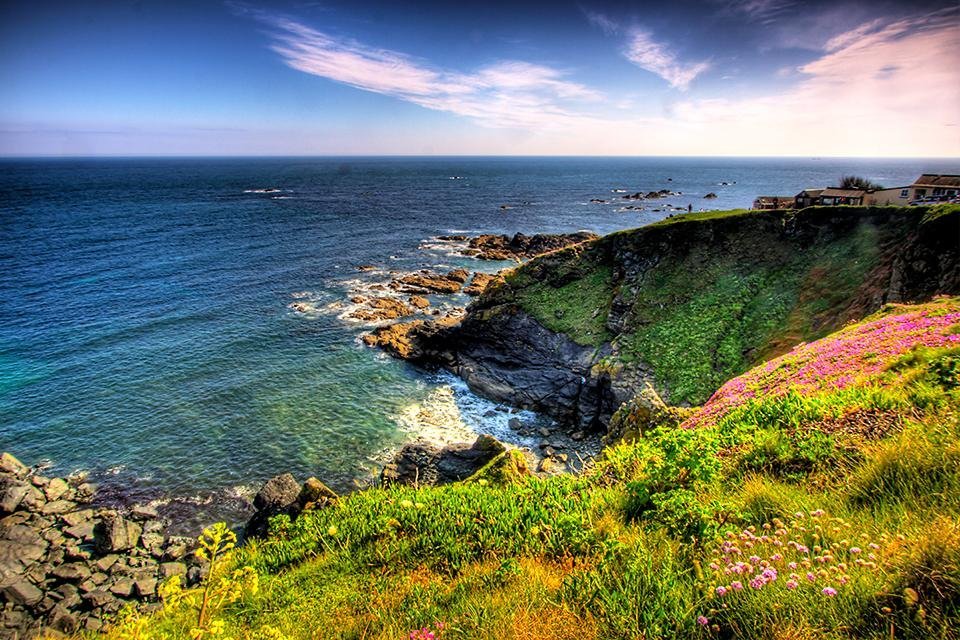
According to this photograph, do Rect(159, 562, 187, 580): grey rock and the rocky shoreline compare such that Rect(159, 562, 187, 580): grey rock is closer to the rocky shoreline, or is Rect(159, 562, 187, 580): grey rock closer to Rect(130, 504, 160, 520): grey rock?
the rocky shoreline

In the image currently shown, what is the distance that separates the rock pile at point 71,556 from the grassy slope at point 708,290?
100 ft

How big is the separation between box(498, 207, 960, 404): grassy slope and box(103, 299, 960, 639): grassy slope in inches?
828

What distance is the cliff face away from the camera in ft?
92.0

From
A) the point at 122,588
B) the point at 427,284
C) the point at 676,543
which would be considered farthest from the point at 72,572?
the point at 427,284

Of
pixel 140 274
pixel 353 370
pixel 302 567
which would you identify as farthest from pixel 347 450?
pixel 140 274

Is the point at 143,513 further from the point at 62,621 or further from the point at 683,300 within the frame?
the point at 683,300

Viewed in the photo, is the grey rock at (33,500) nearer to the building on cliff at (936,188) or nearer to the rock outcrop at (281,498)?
the rock outcrop at (281,498)

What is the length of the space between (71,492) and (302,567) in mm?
28765

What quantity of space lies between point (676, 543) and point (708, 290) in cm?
3442

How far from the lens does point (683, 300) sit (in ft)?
118

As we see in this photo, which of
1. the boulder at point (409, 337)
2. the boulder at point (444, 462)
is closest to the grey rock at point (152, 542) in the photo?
the boulder at point (444, 462)

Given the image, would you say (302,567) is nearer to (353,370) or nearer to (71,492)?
(71,492)

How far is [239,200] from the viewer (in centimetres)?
13662

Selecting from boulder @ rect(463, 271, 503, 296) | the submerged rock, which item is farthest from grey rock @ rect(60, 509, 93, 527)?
boulder @ rect(463, 271, 503, 296)
